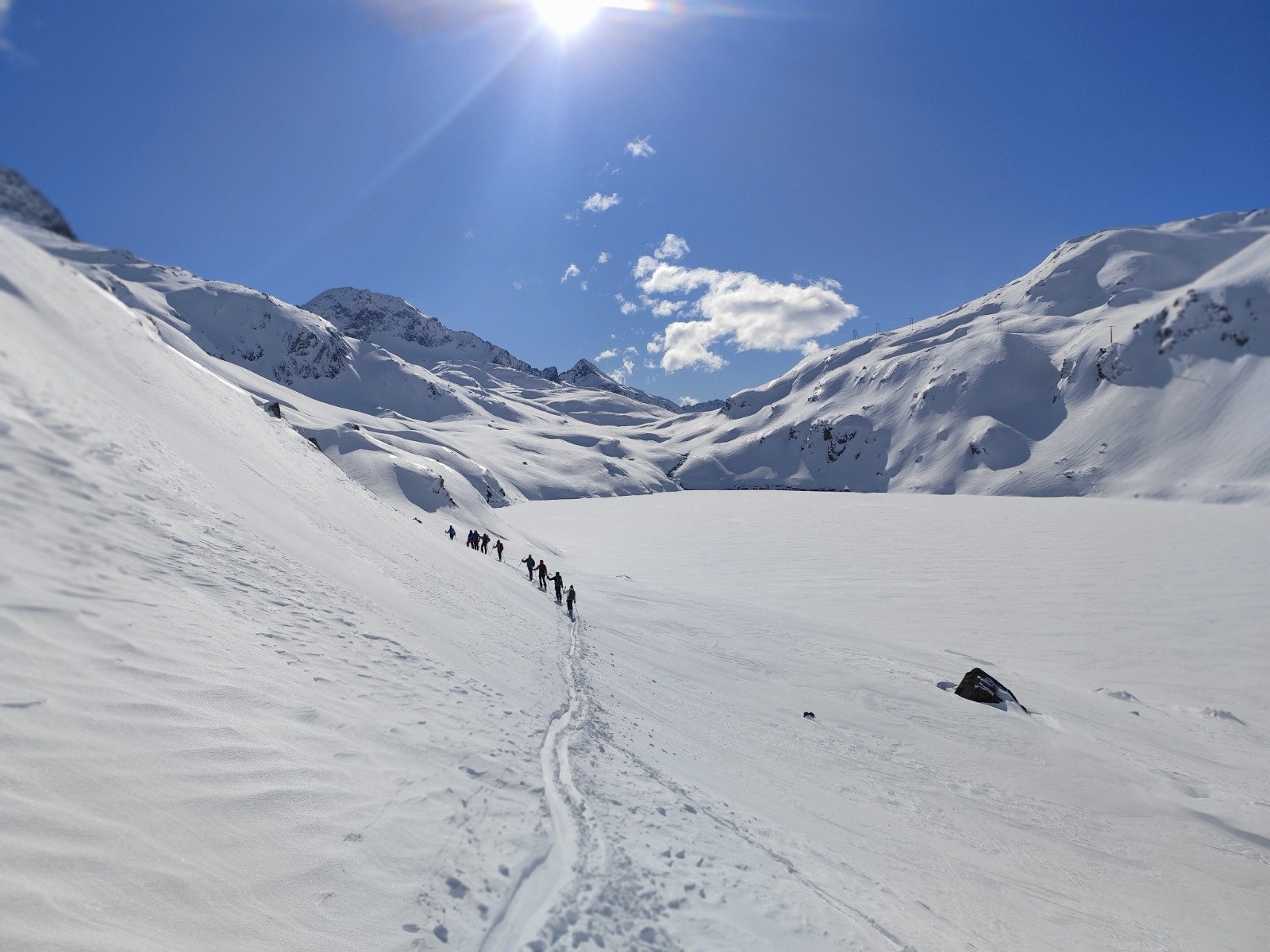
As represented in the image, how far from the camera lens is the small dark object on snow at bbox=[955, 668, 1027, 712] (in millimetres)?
18438

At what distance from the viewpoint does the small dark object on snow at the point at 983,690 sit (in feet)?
60.5

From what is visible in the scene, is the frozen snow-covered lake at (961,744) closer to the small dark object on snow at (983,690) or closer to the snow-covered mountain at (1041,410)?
the small dark object on snow at (983,690)

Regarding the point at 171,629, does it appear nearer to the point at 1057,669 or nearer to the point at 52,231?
the point at 52,231

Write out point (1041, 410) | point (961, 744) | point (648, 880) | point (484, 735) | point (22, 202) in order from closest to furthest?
point (22, 202) < point (648, 880) < point (484, 735) < point (961, 744) < point (1041, 410)

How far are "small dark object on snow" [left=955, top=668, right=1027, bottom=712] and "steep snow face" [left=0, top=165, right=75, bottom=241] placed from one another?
2317 centimetres

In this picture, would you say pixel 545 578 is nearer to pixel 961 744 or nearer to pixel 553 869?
pixel 961 744

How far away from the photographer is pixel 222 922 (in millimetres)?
4250

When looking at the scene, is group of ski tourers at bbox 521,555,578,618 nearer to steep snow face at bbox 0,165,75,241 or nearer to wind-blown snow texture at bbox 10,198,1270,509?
steep snow face at bbox 0,165,75,241

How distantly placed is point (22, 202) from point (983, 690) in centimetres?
2348

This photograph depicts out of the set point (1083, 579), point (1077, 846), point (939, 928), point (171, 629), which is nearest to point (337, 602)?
point (171, 629)

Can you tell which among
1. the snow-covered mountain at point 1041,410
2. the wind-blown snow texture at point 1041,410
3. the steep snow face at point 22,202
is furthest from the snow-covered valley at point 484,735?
the snow-covered mountain at point 1041,410

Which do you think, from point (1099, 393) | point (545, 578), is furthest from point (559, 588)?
point (1099, 393)

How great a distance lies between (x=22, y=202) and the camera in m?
5.53

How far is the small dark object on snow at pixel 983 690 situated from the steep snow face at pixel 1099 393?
94276 millimetres
